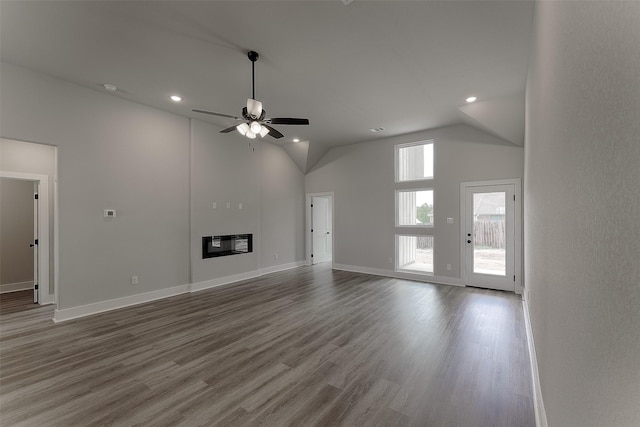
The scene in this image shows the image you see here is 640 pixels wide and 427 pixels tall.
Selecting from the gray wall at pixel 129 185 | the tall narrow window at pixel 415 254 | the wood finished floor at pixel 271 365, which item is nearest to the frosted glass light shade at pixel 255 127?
the wood finished floor at pixel 271 365

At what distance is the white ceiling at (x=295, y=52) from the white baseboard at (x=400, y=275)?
2.94 meters

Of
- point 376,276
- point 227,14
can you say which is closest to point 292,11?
point 227,14

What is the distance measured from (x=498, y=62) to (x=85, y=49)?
4912 mm

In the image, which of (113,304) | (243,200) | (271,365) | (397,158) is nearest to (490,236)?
(397,158)

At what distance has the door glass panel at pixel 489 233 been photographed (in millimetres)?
5207

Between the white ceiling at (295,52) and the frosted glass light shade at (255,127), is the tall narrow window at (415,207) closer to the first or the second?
the white ceiling at (295,52)

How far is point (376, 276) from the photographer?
21.6 ft

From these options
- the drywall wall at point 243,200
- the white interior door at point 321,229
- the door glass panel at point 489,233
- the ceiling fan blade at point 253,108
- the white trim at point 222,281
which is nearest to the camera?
the ceiling fan blade at point 253,108

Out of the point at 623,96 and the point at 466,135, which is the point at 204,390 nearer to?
the point at 623,96

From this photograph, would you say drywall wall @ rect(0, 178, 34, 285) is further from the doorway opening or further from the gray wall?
the doorway opening

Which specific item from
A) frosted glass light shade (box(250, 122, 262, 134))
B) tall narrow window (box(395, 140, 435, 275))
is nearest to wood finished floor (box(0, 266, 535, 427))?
tall narrow window (box(395, 140, 435, 275))

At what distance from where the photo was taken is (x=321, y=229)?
862 cm

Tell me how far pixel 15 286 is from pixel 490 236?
9499 millimetres

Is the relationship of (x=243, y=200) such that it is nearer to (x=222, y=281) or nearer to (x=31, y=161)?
(x=222, y=281)
